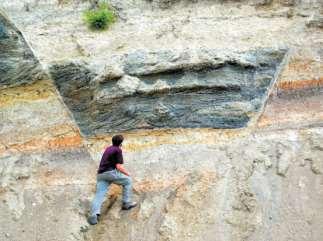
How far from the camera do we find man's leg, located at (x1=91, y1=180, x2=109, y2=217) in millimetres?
11578

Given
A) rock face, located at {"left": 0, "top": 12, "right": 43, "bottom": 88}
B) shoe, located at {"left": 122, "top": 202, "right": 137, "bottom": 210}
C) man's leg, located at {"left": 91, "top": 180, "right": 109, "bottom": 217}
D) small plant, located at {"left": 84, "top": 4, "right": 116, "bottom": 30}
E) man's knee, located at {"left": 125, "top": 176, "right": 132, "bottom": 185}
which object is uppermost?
small plant, located at {"left": 84, "top": 4, "right": 116, "bottom": 30}

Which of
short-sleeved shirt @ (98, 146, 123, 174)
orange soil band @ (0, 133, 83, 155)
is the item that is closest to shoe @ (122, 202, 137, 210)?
short-sleeved shirt @ (98, 146, 123, 174)

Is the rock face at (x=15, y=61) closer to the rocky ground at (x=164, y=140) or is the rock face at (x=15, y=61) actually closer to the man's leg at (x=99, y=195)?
the rocky ground at (x=164, y=140)

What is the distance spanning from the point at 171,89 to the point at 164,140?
1228 mm

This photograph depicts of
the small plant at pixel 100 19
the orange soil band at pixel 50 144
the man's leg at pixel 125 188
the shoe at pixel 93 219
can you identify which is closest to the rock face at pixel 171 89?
the orange soil band at pixel 50 144

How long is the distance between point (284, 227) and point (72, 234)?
3.58m

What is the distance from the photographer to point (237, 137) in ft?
43.1

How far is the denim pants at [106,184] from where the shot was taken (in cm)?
1145

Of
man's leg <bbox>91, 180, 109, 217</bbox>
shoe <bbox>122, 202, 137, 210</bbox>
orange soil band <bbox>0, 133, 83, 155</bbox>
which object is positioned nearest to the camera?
man's leg <bbox>91, 180, 109, 217</bbox>

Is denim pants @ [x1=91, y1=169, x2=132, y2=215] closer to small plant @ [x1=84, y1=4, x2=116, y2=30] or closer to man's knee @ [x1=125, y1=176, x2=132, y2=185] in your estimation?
man's knee @ [x1=125, y1=176, x2=132, y2=185]

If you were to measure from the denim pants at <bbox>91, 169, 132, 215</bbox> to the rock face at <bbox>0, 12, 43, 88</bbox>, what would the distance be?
3995 millimetres

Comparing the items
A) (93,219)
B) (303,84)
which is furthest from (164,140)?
(303,84)

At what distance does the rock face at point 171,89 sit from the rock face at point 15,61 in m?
0.50

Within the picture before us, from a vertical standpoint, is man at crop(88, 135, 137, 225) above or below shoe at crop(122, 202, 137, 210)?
above
